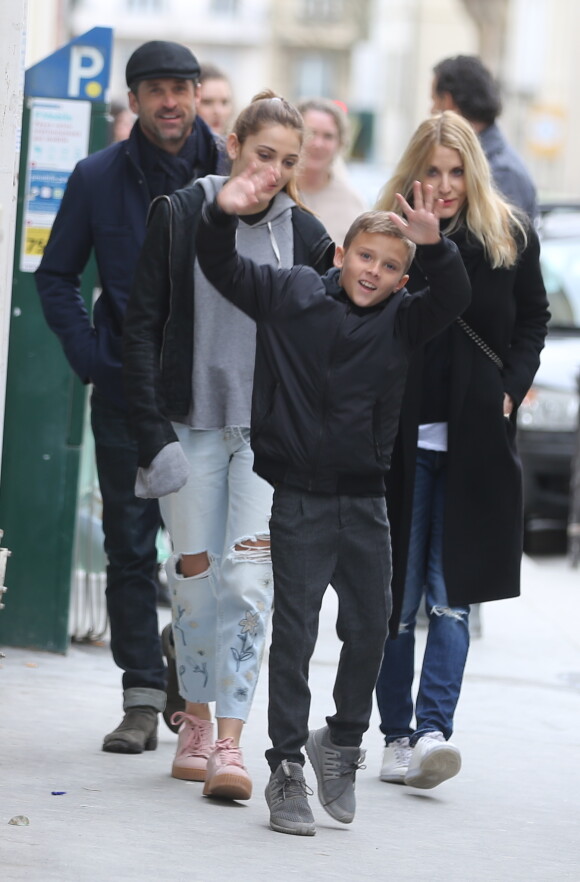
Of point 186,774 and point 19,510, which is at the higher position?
point 19,510

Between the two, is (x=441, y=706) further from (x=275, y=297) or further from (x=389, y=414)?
(x=275, y=297)

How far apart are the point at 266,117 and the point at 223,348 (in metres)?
0.62

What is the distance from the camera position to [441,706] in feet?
16.6

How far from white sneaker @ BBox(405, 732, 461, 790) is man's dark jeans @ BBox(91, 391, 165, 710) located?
2.74 ft

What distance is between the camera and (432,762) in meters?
4.86

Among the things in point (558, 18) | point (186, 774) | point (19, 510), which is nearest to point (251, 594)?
point (186, 774)

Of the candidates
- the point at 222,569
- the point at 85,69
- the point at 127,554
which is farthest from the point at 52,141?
the point at 222,569

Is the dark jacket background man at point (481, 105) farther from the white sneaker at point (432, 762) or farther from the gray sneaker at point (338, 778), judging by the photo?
the gray sneaker at point (338, 778)

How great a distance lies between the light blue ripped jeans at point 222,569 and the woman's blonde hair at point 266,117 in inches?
30.9

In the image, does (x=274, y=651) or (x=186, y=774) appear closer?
(x=274, y=651)

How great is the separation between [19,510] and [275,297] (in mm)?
2506

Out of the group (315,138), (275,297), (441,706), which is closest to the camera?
(275,297)

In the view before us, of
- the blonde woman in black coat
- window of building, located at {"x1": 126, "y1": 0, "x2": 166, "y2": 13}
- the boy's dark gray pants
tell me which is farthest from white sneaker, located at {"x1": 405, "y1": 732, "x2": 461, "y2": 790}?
window of building, located at {"x1": 126, "y1": 0, "x2": 166, "y2": 13}

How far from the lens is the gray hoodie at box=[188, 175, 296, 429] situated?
4723 millimetres
